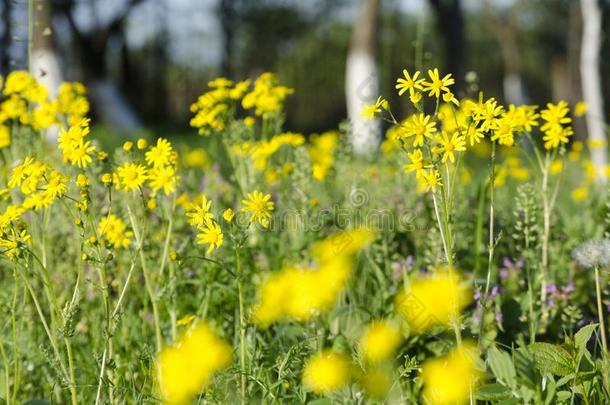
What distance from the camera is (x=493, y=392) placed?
161cm

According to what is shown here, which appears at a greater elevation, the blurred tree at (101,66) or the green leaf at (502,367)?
the blurred tree at (101,66)

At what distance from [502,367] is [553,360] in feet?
0.42

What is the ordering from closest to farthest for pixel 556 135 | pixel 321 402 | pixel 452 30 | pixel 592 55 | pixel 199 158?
pixel 321 402
pixel 556 135
pixel 199 158
pixel 592 55
pixel 452 30

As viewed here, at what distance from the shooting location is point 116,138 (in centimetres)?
1098

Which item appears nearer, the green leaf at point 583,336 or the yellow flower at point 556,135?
the green leaf at point 583,336

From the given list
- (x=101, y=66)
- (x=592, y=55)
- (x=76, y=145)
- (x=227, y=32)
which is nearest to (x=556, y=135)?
(x=76, y=145)

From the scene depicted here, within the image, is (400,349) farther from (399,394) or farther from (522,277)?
(522,277)

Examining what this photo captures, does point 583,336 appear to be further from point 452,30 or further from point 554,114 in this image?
point 452,30

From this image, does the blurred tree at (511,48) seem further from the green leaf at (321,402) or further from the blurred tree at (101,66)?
the green leaf at (321,402)

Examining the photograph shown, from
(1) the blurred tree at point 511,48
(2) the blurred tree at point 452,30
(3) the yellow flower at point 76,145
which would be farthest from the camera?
(1) the blurred tree at point 511,48

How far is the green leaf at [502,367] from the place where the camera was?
1.62 meters

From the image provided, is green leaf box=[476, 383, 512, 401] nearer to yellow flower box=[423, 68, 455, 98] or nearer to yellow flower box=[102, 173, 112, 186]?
yellow flower box=[423, 68, 455, 98]

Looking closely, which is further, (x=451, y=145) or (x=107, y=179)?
(x=107, y=179)

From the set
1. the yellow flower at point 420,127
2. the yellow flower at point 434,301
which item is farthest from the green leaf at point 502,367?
the yellow flower at point 420,127
